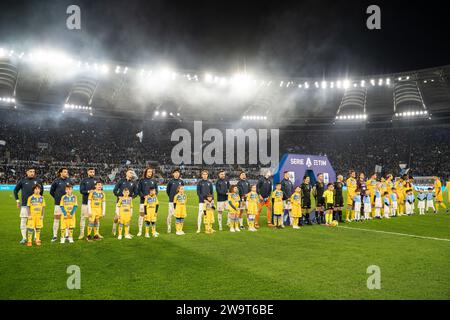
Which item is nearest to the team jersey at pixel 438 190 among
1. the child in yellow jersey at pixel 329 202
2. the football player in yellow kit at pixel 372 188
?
the football player in yellow kit at pixel 372 188

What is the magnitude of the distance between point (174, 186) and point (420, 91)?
4009 cm

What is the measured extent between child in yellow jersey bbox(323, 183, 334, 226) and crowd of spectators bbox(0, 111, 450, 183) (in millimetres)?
29549

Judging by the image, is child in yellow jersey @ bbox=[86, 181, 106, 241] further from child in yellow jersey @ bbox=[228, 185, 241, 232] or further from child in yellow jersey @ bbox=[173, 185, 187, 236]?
child in yellow jersey @ bbox=[228, 185, 241, 232]

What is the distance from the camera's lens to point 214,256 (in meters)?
8.19

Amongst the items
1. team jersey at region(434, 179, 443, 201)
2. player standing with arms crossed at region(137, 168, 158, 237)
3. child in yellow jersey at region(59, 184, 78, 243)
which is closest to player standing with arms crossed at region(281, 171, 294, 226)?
player standing with arms crossed at region(137, 168, 158, 237)

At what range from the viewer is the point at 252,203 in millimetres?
12227

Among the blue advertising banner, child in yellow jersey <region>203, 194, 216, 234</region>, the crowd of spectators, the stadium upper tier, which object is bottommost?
child in yellow jersey <region>203, 194, 216, 234</region>

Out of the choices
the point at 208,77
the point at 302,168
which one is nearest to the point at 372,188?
the point at 302,168

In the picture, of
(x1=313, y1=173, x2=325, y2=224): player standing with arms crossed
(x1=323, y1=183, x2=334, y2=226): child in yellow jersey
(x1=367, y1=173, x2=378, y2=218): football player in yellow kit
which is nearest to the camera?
(x1=323, y1=183, x2=334, y2=226): child in yellow jersey

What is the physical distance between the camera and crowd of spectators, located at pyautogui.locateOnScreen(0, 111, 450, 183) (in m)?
40.1

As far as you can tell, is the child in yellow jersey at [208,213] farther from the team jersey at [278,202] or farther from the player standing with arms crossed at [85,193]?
the player standing with arms crossed at [85,193]

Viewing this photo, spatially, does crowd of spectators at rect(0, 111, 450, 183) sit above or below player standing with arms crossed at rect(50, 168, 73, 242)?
above

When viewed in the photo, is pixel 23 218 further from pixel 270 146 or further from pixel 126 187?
pixel 270 146
